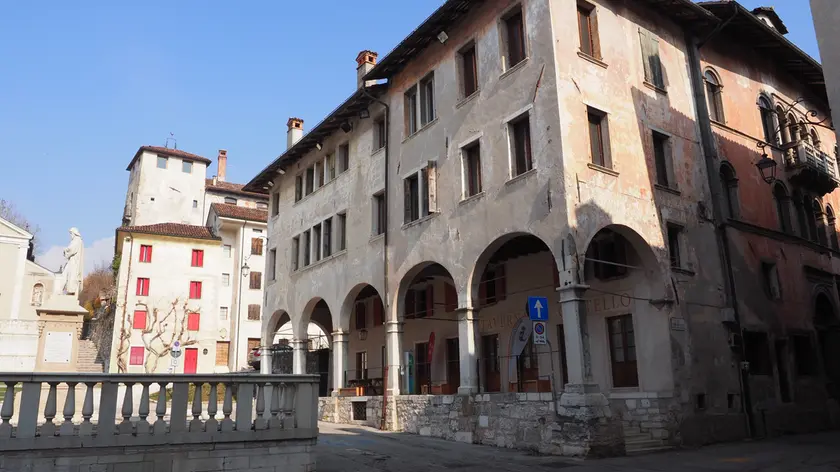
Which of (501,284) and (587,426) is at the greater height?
(501,284)

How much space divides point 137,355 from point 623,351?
35.2m

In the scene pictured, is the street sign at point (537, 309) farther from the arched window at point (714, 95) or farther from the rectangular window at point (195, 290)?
the rectangular window at point (195, 290)

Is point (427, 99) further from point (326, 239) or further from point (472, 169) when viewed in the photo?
point (326, 239)

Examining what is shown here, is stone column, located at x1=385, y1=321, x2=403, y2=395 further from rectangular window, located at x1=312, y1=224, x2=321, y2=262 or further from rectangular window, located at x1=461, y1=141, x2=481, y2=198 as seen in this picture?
rectangular window, located at x1=312, y1=224, x2=321, y2=262

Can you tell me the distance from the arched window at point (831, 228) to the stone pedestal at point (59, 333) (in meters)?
25.1

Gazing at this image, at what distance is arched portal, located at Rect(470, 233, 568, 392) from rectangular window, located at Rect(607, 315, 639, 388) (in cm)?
169

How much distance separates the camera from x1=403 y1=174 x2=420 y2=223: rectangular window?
2011 centimetres

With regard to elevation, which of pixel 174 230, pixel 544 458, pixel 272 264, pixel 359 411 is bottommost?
pixel 544 458

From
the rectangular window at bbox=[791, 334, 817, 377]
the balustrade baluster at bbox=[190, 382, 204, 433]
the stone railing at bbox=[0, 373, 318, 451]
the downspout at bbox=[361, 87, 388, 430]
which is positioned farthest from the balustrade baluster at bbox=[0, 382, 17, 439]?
the rectangular window at bbox=[791, 334, 817, 377]

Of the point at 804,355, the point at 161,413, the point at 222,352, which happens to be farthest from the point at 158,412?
the point at 222,352

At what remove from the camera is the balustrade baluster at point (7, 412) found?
7879mm

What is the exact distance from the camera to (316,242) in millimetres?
26219

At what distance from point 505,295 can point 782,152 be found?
1080cm

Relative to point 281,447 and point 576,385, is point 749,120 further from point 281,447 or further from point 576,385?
point 281,447
